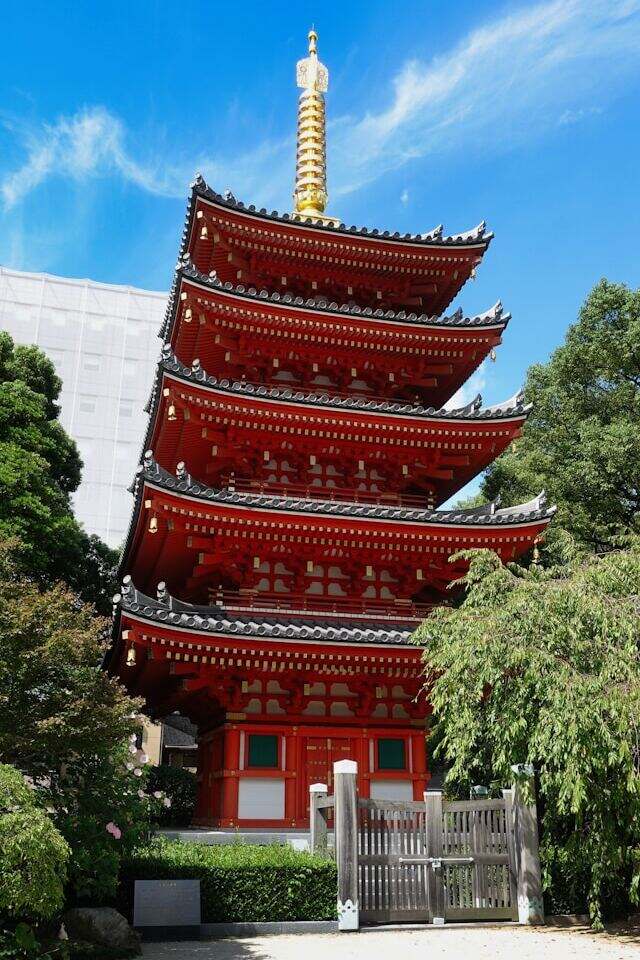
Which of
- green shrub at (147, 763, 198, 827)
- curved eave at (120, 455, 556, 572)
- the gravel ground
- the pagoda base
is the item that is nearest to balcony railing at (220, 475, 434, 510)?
curved eave at (120, 455, 556, 572)

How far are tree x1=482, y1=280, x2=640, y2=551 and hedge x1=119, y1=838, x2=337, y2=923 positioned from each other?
18758 mm

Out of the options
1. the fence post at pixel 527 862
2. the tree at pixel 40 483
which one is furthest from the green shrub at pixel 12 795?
the tree at pixel 40 483

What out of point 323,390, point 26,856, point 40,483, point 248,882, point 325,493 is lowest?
point 248,882

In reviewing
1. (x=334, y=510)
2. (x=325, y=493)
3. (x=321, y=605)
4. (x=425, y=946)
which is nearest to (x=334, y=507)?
(x=334, y=510)

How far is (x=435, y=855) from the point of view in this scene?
1377 cm

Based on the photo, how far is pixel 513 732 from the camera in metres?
12.3

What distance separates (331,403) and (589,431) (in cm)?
1424

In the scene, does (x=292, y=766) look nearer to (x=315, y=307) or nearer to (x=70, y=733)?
(x=70, y=733)

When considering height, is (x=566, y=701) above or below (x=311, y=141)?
below

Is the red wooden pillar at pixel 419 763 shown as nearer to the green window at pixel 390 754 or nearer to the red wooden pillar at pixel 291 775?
the green window at pixel 390 754

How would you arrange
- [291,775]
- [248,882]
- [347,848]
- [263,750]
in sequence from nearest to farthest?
[347,848] < [248,882] < [291,775] < [263,750]

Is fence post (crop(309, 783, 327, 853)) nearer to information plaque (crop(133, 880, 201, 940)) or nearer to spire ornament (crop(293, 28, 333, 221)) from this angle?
information plaque (crop(133, 880, 201, 940))

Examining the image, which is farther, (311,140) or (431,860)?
(311,140)

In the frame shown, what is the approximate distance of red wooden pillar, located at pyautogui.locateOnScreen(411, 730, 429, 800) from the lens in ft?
62.5
